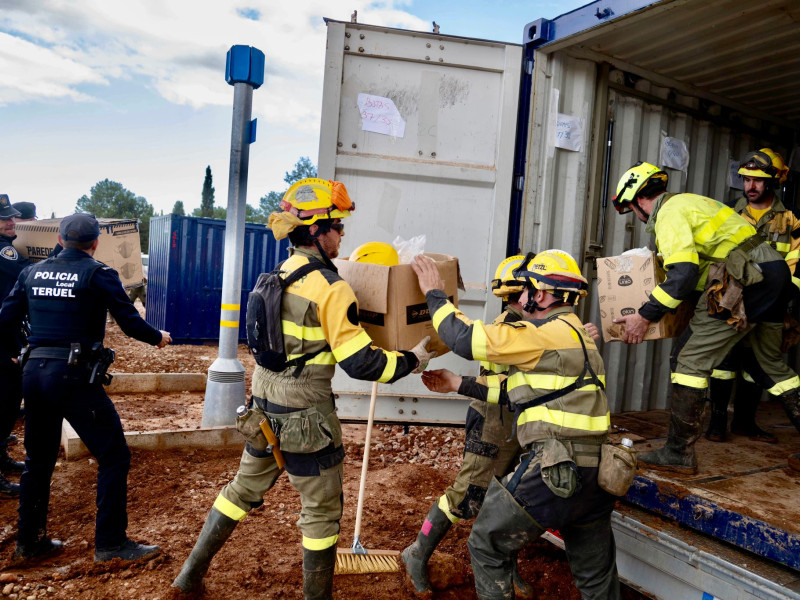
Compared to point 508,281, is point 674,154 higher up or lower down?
higher up

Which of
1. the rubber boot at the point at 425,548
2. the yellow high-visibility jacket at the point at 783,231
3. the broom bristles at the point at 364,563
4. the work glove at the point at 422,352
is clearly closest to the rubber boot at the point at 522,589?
the rubber boot at the point at 425,548

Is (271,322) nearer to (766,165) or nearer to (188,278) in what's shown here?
(766,165)

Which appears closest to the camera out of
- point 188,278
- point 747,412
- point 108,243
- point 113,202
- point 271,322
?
point 271,322

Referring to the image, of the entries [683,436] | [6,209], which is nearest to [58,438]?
[6,209]

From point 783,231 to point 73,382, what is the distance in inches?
178

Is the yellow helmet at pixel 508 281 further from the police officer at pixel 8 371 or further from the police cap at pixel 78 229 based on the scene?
the police officer at pixel 8 371

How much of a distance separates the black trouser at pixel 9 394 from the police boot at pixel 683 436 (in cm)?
416

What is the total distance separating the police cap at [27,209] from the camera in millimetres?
5656

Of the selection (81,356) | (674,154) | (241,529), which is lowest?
(241,529)

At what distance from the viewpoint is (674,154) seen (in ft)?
17.2

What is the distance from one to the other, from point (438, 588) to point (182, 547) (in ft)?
5.13

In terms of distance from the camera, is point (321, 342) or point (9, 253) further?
point (9, 253)

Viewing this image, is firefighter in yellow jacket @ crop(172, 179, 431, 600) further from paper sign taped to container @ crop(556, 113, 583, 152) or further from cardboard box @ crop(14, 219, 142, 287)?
cardboard box @ crop(14, 219, 142, 287)

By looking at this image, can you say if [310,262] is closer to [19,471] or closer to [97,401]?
[97,401]
